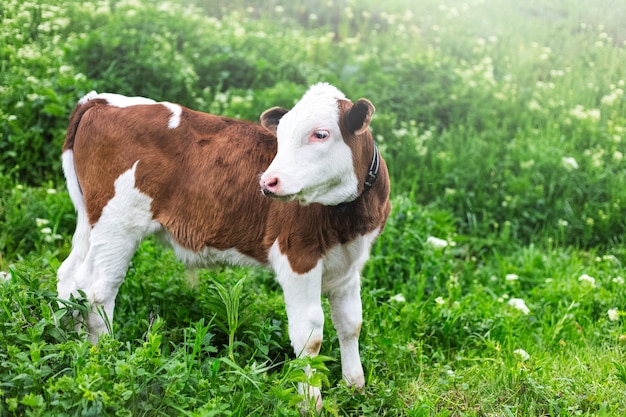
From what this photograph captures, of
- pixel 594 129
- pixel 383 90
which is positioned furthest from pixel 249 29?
pixel 594 129

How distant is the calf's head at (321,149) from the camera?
3.86m

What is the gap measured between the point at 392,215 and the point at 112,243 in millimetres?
2986

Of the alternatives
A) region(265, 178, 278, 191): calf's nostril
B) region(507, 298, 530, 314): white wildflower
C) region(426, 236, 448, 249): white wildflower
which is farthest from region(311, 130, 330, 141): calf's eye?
region(426, 236, 448, 249): white wildflower

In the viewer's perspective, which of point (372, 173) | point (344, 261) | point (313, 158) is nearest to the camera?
point (313, 158)

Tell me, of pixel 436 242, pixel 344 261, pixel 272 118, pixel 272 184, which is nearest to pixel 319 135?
pixel 272 184

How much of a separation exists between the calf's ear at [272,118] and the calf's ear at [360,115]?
519 millimetres

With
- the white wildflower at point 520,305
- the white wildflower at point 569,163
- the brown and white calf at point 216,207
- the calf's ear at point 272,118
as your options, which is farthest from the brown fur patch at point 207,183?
the white wildflower at point 569,163

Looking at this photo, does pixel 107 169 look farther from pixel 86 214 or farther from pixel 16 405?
pixel 16 405

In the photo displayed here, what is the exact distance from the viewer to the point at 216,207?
452 cm

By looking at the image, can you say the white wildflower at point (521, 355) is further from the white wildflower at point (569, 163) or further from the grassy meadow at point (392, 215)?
the white wildflower at point (569, 163)

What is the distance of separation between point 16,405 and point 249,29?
779cm

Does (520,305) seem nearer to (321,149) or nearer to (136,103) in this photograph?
(321,149)

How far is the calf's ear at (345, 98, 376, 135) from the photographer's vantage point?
13.0 feet

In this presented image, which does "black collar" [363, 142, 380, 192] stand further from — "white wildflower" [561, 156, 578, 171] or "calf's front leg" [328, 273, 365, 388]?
"white wildflower" [561, 156, 578, 171]
